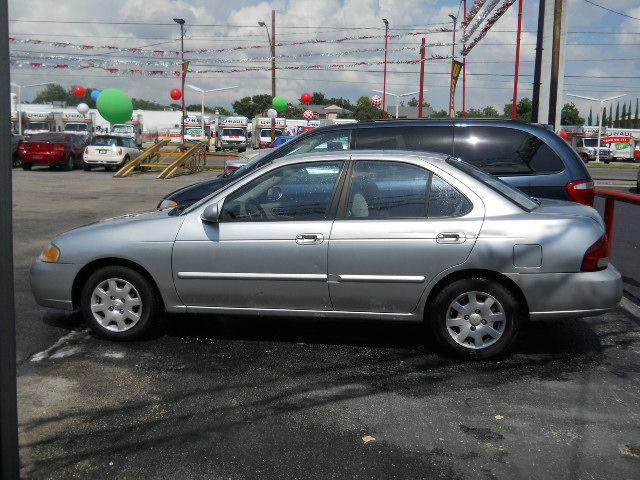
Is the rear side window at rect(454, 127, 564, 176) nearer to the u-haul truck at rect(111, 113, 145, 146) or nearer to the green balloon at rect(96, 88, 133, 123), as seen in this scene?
the green balloon at rect(96, 88, 133, 123)

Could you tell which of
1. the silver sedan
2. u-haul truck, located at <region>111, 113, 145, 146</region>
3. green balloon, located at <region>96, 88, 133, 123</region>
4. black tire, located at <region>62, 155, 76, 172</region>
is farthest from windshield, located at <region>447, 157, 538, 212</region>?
u-haul truck, located at <region>111, 113, 145, 146</region>

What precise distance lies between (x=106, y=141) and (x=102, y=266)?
25.5 m

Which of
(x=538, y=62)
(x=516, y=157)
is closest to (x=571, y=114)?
(x=538, y=62)

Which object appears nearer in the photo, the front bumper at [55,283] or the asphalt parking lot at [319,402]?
the asphalt parking lot at [319,402]

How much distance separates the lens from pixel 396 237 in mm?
5426

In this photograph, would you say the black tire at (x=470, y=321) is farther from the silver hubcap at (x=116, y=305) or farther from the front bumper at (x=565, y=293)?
the silver hubcap at (x=116, y=305)

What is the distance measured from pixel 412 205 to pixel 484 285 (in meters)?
0.80

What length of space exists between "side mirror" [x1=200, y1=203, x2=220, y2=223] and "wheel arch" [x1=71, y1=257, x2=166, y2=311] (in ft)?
2.19

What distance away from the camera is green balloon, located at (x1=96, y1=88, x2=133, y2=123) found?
28672mm

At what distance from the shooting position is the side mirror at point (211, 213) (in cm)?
570

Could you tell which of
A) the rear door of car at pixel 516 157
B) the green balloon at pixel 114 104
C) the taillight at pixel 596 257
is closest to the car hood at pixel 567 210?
the taillight at pixel 596 257

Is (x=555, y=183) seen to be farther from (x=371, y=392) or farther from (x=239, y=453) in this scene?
(x=239, y=453)

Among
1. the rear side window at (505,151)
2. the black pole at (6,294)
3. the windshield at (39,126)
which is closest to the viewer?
the black pole at (6,294)

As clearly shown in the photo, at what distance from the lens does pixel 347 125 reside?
8055 mm
